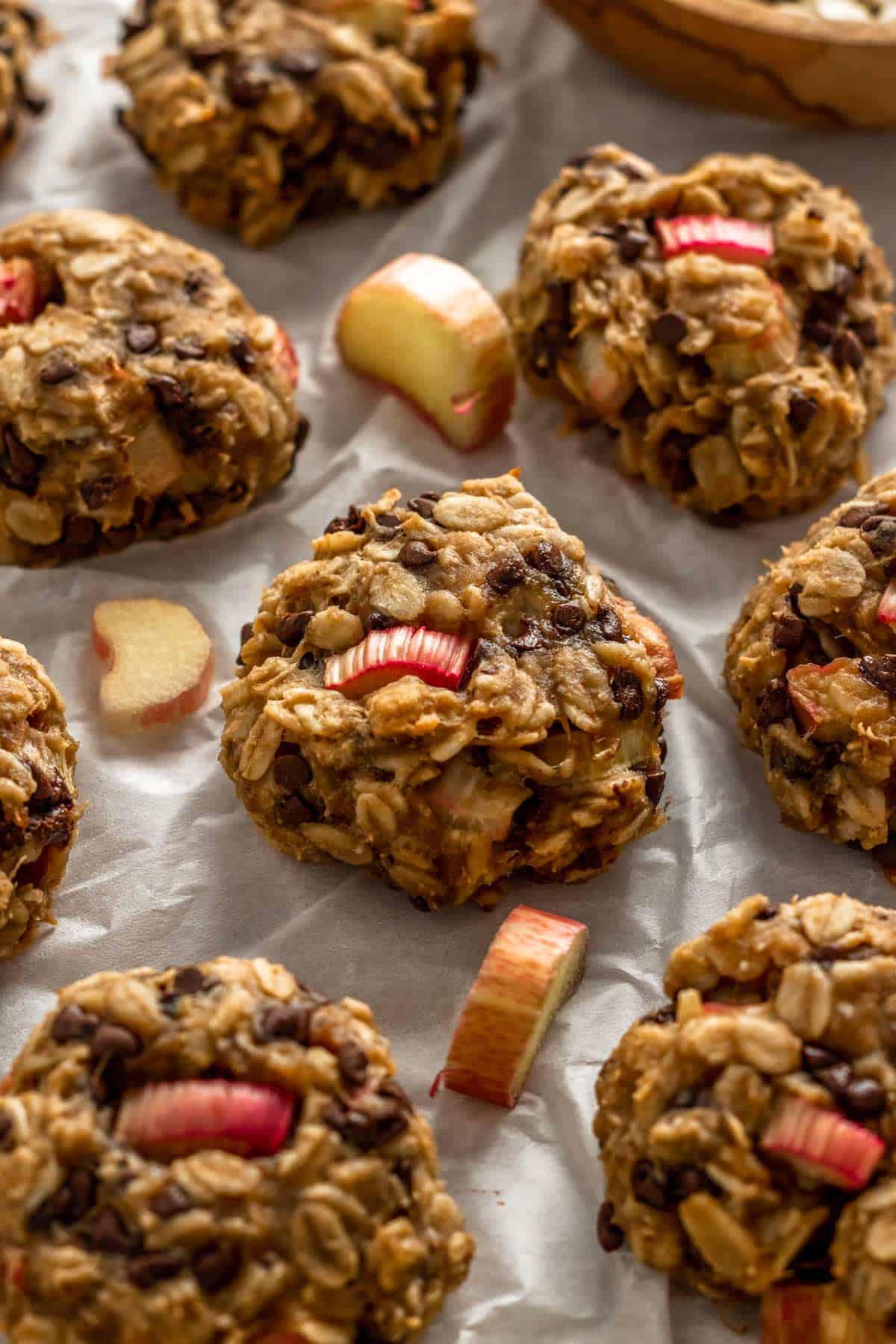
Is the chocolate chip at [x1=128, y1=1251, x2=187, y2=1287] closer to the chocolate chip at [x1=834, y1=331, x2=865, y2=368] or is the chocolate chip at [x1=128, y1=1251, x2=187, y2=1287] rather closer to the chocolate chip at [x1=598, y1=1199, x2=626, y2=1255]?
the chocolate chip at [x1=598, y1=1199, x2=626, y2=1255]

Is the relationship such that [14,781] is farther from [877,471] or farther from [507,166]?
[507,166]

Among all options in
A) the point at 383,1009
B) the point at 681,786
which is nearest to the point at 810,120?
the point at 681,786

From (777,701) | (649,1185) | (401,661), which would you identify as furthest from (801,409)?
(649,1185)

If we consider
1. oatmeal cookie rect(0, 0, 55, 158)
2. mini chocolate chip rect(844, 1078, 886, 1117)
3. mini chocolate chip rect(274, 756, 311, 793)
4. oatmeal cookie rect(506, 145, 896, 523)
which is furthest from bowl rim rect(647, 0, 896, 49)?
mini chocolate chip rect(844, 1078, 886, 1117)

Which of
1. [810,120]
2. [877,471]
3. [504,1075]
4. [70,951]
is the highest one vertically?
[810,120]

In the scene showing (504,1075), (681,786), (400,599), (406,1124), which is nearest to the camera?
(406,1124)
